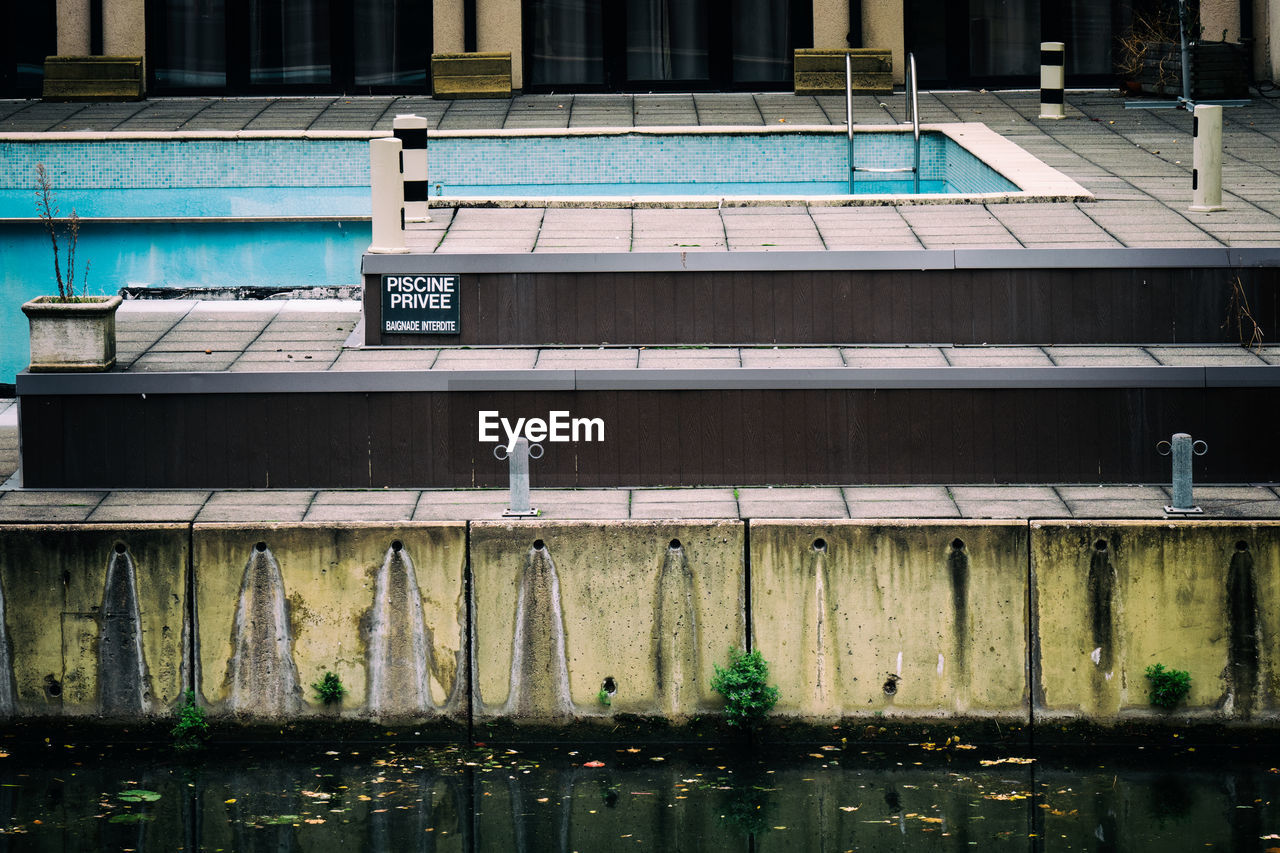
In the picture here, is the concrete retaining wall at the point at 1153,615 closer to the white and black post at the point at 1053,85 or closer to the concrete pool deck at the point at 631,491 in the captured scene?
the concrete pool deck at the point at 631,491

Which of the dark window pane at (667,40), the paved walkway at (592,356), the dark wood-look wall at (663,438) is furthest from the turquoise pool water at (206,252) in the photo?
the dark window pane at (667,40)

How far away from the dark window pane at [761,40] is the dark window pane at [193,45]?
5931 millimetres

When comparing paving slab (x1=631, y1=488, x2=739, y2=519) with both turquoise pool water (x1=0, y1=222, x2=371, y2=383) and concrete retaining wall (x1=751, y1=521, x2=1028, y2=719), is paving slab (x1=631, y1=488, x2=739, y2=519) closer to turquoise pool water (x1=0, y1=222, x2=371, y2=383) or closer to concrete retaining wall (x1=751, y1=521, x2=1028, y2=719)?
concrete retaining wall (x1=751, y1=521, x2=1028, y2=719)

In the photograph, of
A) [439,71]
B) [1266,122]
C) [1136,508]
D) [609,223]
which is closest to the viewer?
[1136,508]

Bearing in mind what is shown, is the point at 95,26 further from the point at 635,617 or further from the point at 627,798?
the point at 627,798

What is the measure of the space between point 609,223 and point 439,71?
844 cm

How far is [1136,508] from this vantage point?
978cm

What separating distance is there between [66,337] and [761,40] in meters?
12.0

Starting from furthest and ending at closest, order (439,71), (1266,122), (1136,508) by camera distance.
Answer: (439,71)
(1266,122)
(1136,508)

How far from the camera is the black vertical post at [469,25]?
20578 millimetres

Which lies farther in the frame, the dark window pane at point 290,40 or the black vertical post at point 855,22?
the dark window pane at point 290,40

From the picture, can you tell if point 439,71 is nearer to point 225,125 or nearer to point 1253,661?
point 225,125

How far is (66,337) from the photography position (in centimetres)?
1053

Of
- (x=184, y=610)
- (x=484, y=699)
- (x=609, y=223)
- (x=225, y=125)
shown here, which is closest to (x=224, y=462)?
(x=184, y=610)
